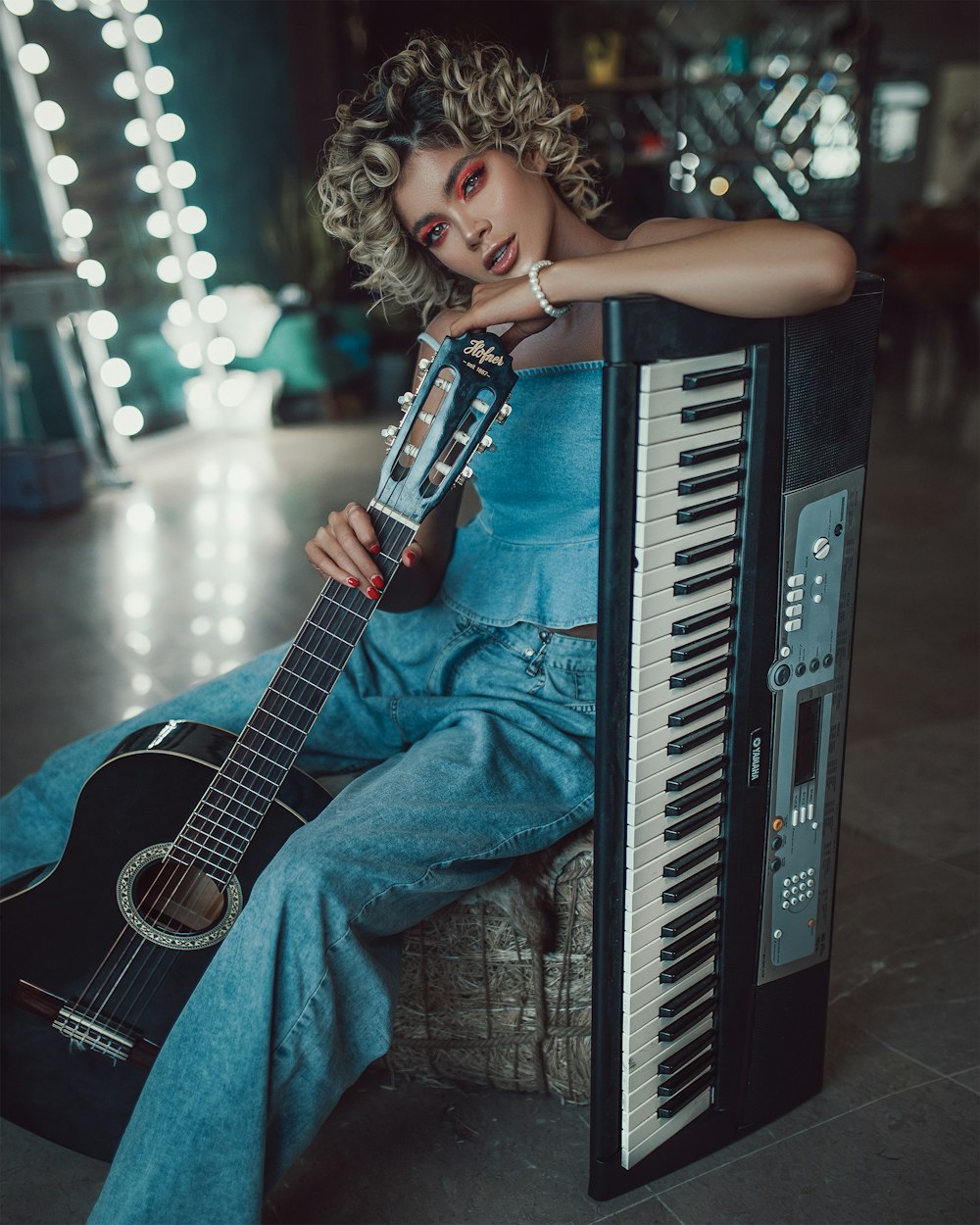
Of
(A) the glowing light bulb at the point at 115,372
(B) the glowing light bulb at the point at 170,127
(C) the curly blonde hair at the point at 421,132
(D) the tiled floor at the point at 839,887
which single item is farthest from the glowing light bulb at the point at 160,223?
(C) the curly blonde hair at the point at 421,132

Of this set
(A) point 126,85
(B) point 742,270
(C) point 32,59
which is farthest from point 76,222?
(B) point 742,270

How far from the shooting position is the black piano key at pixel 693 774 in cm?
125

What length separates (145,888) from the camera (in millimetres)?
1494

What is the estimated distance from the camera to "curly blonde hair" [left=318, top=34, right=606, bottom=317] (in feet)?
4.83

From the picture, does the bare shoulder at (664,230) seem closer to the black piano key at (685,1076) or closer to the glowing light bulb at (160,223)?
the black piano key at (685,1076)

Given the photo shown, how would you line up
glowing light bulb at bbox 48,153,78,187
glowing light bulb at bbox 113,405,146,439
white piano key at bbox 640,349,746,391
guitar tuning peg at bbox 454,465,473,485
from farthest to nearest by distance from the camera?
glowing light bulb at bbox 113,405,146,439
glowing light bulb at bbox 48,153,78,187
guitar tuning peg at bbox 454,465,473,485
white piano key at bbox 640,349,746,391

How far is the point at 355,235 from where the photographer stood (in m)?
1.63

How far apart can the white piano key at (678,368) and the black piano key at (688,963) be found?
677 millimetres

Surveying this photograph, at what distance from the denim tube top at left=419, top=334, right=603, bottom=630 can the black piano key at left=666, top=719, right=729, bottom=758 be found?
11.3 inches

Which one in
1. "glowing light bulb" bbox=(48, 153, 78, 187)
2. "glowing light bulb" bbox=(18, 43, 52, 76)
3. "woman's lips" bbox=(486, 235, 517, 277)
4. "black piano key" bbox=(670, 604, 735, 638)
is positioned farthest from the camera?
"glowing light bulb" bbox=(48, 153, 78, 187)

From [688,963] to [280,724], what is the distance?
59 centimetres

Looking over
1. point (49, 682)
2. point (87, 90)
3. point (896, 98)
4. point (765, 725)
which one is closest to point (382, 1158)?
point (765, 725)

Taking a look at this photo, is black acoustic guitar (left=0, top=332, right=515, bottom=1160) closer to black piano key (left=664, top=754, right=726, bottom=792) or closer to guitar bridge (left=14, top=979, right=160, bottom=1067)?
guitar bridge (left=14, top=979, right=160, bottom=1067)

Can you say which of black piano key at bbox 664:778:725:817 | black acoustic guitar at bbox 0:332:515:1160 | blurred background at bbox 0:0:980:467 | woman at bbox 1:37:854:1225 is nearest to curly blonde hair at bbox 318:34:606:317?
woman at bbox 1:37:854:1225
